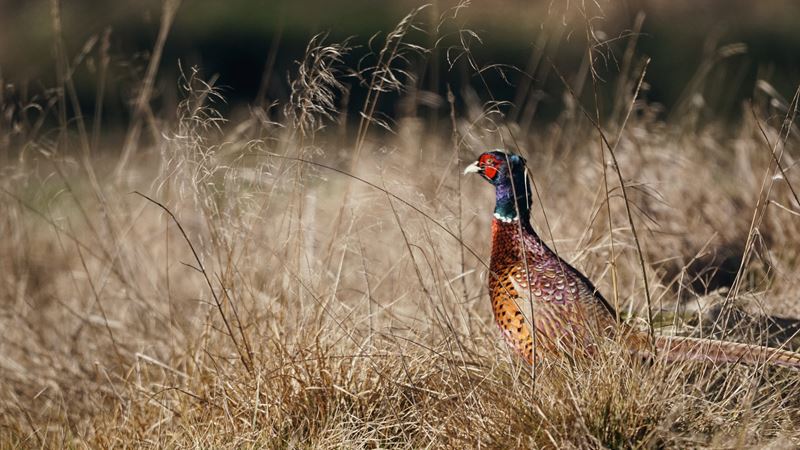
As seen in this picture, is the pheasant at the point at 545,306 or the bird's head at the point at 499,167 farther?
the bird's head at the point at 499,167

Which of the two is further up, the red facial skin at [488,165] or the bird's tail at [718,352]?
the red facial skin at [488,165]

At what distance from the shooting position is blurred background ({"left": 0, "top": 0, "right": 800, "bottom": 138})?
9445mm

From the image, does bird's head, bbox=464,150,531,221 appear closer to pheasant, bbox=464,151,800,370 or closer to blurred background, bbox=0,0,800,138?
pheasant, bbox=464,151,800,370

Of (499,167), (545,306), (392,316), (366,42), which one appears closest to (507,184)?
(499,167)

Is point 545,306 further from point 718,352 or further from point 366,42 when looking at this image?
point 366,42

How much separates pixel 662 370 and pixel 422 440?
58 cm

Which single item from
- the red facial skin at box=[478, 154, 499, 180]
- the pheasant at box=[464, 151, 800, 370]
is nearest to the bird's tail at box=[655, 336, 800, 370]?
the pheasant at box=[464, 151, 800, 370]

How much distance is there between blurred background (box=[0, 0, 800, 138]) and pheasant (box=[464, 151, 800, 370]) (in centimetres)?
559

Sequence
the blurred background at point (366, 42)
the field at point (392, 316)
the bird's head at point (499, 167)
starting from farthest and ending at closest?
the blurred background at point (366, 42) → the bird's head at point (499, 167) → the field at point (392, 316)

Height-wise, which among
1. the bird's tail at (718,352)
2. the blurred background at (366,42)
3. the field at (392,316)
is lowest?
A: the blurred background at (366,42)

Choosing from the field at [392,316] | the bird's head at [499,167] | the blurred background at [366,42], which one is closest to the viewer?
the field at [392,316]

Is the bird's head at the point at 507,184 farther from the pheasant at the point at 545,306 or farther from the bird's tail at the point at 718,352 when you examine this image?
the bird's tail at the point at 718,352

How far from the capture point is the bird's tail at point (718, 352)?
2412mm

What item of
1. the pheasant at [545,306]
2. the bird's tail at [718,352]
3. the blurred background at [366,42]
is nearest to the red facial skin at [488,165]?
the pheasant at [545,306]
